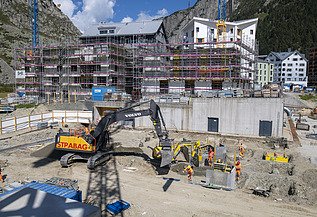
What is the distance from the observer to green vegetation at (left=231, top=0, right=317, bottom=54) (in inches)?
4995

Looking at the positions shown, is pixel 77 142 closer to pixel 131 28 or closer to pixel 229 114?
pixel 229 114

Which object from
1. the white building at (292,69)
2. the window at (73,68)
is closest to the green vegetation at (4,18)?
the window at (73,68)

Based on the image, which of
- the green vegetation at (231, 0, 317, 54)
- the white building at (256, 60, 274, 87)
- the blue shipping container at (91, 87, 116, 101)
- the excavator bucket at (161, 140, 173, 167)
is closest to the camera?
the excavator bucket at (161, 140, 173, 167)

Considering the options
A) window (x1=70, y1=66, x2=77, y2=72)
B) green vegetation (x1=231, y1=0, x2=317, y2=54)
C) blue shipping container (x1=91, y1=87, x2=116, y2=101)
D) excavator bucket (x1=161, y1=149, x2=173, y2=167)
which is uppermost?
green vegetation (x1=231, y1=0, x2=317, y2=54)

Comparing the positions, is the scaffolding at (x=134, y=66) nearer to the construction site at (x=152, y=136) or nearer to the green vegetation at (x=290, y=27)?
the construction site at (x=152, y=136)

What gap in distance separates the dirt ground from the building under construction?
711 inches

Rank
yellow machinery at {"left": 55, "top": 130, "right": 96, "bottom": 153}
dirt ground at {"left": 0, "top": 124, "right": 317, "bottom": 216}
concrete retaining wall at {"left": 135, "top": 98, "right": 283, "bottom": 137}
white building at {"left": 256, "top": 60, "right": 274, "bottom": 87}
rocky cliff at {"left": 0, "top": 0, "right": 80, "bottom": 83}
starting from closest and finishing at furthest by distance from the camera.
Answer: dirt ground at {"left": 0, "top": 124, "right": 317, "bottom": 216} → yellow machinery at {"left": 55, "top": 130, "right": 96, "bottom": 153} → concrete retaining wall at {"left": 135, "top": 98, "right": 283, "bottom": 137} → white building at {"left": 256, "top": 60, "right": 274, "bottom": 87} → rocky cliff at {"left": 0, "top": 0, "right": 80, "bottom": 83}

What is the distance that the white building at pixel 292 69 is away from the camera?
101125mm

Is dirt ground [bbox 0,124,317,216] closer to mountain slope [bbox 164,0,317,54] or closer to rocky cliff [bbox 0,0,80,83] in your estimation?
rocky cliff [bbox 0,0,80,83]

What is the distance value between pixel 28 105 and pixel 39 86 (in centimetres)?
1279

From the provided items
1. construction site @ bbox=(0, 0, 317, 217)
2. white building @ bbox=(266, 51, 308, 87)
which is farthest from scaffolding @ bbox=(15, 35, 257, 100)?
white building @ bbox=(266, 51, 308, 87)

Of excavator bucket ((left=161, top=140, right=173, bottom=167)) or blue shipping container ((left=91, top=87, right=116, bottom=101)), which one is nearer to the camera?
excavator bucket ((left=161, top=140, right=173, bottom=167))

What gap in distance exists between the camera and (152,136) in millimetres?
30547

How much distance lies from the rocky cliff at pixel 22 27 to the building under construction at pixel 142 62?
4258cm
